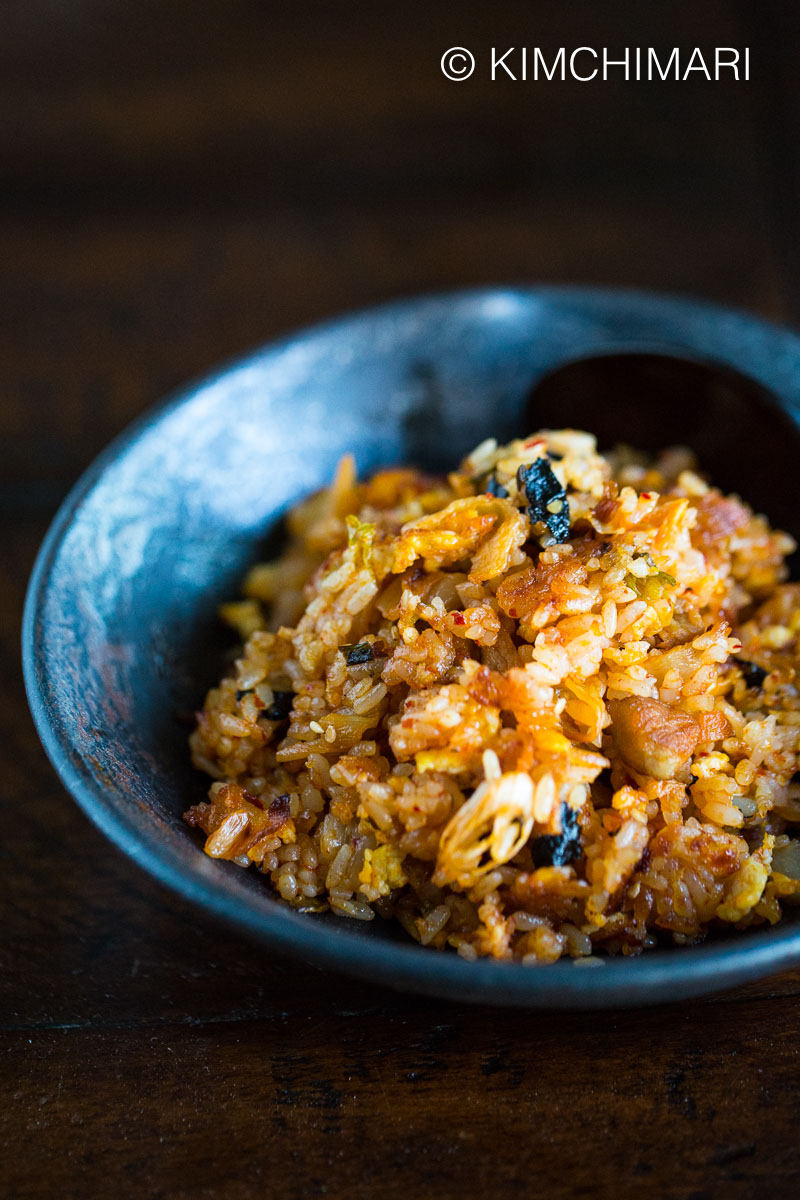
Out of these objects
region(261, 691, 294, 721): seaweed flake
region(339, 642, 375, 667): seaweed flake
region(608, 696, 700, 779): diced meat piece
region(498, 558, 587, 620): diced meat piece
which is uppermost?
region(498, 558, 587, 620): diced meat piece

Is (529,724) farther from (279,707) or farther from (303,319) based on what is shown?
(303,319)

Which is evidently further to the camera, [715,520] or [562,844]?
[715,520]

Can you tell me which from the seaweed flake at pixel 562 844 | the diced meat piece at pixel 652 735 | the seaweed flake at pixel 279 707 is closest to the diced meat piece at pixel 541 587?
the diced meat piece at pixel 652 735

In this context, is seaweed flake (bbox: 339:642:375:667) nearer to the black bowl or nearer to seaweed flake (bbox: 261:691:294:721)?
seaweed flake (bbox: 261:691:294:721)

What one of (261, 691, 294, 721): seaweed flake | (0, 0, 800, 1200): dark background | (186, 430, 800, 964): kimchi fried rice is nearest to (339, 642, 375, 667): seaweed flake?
(186, 430, 800, 964): kimchi fried rice

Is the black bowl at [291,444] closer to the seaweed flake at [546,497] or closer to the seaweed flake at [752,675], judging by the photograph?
the seaweed flake at [752,675]

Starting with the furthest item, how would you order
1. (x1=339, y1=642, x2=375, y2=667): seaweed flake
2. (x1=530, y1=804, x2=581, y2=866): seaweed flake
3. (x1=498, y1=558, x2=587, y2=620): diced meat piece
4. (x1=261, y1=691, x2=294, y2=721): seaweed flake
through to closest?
(x1=261, y1=691, x2=294, y2=721): seaweed flake
(x1=339, y1=642, x2=375, y2=667): seaweed flake
(x1=498, y1=558, x2=587, y2=620): diced meat piece
(x1=530, y1=804, x2=581, y2=866): seaweed flake

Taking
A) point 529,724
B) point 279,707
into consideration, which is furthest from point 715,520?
point 279,707
